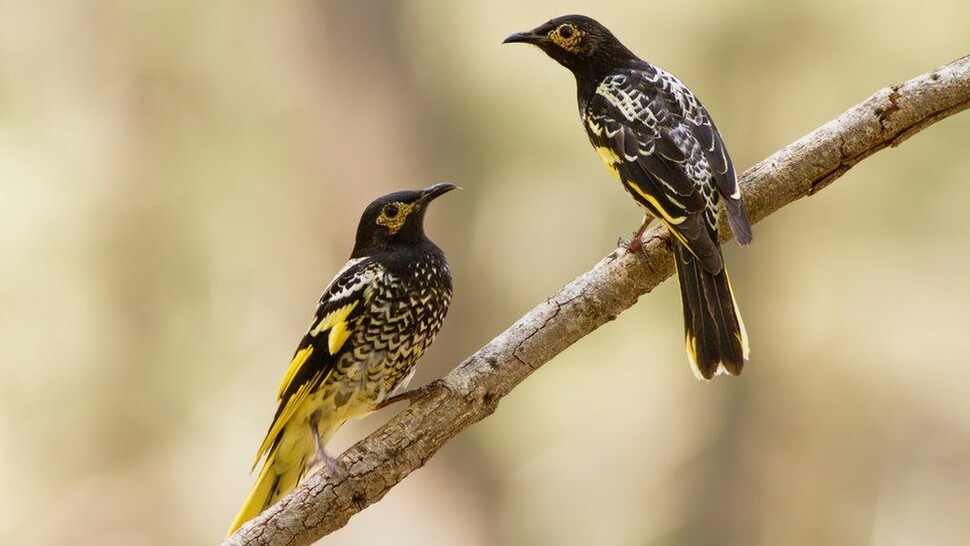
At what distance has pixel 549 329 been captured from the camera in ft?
11.6

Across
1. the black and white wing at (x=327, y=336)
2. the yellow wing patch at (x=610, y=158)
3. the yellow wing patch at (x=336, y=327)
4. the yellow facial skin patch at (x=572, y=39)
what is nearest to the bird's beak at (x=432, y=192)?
the black and white wing at (x=327, y=336)

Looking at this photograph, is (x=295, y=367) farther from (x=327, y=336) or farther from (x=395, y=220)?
(x=395, y=220)

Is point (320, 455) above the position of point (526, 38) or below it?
below

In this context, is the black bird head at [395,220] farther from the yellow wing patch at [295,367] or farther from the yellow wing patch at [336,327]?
the yellow wing patch at [295,367]

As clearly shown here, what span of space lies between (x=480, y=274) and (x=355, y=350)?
178 inches

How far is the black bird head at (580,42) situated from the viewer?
14.4 feet

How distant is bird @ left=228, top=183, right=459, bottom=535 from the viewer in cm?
386

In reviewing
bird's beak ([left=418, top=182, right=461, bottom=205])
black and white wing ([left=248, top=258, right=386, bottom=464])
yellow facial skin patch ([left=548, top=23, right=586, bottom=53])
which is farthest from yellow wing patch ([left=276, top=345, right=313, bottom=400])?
yellow facial skin patch ([left=548, top=23, right=586, bottom=53])

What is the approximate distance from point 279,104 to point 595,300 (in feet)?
19.2

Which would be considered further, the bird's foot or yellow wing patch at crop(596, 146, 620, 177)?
yellow wing patch at crop(596, 146, 620, 177)

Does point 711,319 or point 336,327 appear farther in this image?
point 336,327

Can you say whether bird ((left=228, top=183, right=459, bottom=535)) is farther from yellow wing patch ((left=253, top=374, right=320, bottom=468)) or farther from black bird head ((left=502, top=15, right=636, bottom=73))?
black bird head ((left=502, top=15, right=636, bottom=73))

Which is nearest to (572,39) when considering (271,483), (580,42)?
(580,42)

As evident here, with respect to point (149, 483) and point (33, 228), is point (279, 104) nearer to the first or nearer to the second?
point (33, 228)
